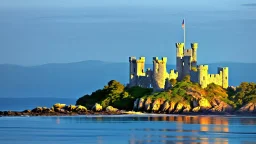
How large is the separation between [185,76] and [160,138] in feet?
141

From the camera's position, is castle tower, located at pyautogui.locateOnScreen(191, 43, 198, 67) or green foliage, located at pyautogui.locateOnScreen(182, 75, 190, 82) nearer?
green foliage, located at pyautogui.locateOnScreen(182, 75, 190, 82)

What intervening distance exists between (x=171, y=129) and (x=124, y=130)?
3759 mm

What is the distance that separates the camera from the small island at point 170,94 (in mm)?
103938

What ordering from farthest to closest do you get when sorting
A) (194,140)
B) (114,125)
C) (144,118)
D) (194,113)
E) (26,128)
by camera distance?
(194,113) < (144,118) < (114,125) < (26,128) < (194,140)

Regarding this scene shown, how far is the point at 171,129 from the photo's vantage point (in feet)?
253

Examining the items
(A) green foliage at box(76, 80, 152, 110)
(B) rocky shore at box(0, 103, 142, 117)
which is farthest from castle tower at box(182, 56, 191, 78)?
(B) rocky shore at box(0, 103, 142, 117)

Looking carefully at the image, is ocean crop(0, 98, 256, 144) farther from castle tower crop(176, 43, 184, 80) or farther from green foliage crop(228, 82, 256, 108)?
castle tower crop(176, 43, 184, 80)

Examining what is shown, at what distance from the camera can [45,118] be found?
97938mm

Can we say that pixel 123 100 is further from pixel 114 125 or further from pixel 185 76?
pixel 114 125

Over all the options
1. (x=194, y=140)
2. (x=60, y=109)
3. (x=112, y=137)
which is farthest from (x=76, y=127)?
(x=60, y=109)

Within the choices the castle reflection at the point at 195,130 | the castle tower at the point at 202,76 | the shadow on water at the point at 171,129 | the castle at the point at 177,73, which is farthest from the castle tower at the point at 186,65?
the castle reflection at the point at 195,130

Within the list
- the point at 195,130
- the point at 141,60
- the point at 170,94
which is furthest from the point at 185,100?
the point at 195,130

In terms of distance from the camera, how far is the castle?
107m

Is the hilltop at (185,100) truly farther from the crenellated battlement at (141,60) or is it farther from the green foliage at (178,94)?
the crenellated battlement at (141,60)
